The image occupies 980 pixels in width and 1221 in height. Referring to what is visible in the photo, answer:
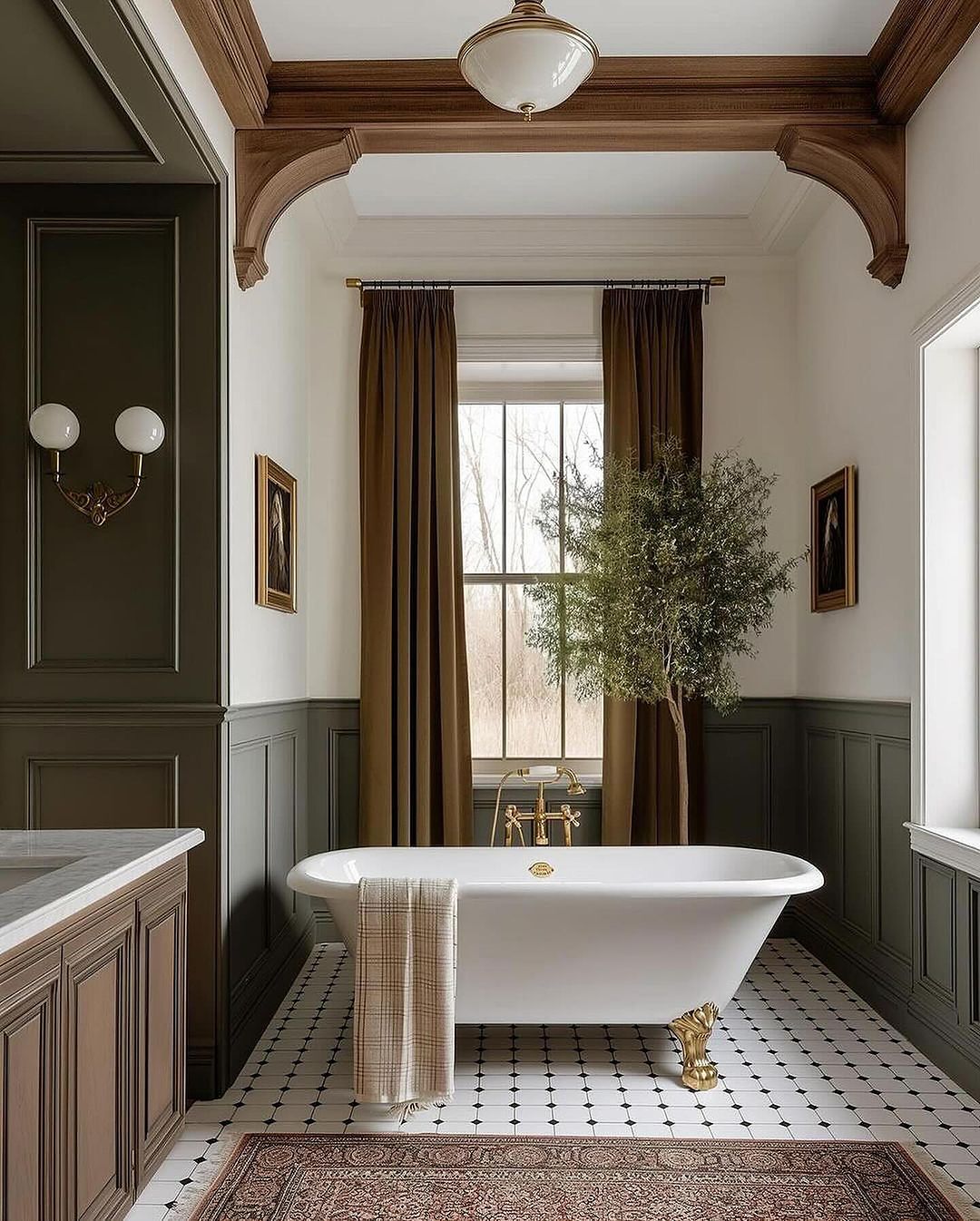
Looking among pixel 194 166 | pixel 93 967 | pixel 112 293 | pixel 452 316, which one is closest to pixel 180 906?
pixel 93 967

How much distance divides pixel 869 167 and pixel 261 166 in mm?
2002

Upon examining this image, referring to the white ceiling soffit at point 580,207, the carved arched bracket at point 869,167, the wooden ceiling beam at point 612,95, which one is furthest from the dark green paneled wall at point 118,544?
the carved arched bracket at point 869,167

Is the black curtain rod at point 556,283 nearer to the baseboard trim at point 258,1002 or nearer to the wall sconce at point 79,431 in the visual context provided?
the wall sconce at point 79,431

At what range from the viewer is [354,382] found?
4.63 m

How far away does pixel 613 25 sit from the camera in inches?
119

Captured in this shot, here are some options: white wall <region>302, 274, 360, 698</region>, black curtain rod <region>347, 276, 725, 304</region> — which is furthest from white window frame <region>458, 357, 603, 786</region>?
white wall <region>302, 274, 360, 698</region>

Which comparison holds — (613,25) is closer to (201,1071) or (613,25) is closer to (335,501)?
(335,501)

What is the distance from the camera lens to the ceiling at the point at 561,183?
12.9 feet

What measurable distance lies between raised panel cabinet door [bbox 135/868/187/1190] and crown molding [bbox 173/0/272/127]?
2220 mm

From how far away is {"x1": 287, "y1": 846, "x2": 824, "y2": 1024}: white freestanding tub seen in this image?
2951mm

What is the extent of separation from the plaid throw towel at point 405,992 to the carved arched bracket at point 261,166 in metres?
2.00

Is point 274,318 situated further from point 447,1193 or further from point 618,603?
point 447,1193

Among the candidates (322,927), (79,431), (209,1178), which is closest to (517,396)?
(79,431)

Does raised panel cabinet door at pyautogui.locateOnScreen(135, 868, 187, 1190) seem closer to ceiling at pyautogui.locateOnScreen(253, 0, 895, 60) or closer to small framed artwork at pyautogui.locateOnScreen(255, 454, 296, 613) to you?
small framed artwork at pyautogui.locateOnScreen(255, 454, 296, 613)
